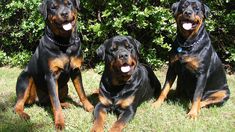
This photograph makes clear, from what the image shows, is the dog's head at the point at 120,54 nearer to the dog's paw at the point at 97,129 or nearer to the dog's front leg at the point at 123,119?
the dog's front leg at the point at 123,119

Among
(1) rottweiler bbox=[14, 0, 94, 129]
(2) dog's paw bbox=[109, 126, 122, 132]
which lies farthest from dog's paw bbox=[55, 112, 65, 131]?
(2) dog's paw bbox=[109, 126, 122, 132]

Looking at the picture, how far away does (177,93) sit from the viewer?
690cm

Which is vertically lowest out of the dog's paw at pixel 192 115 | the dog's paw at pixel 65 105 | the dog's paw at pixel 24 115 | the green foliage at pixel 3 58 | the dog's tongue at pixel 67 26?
the green foliage at pixel 3 58

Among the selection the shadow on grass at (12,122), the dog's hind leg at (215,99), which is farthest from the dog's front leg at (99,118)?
the dog's hind leg at (215,99)

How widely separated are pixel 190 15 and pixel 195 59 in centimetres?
64

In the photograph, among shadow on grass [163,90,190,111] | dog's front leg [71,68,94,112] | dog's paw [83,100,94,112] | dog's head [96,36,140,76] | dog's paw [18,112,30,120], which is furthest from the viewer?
shadow on grass [163,90,190,111]

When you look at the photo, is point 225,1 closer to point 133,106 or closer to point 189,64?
point 189,64

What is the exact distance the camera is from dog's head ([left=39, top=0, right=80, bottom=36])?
561 centimetres

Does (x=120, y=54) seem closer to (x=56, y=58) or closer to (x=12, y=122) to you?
(x=56, y=58)

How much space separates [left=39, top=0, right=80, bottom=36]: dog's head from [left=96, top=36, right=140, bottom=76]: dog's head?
559mm

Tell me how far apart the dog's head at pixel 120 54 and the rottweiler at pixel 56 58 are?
1.55ft

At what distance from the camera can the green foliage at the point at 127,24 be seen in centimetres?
830

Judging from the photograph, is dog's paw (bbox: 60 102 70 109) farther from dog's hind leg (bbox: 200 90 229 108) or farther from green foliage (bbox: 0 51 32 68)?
green foliage (bbox: 0 51 32 68)

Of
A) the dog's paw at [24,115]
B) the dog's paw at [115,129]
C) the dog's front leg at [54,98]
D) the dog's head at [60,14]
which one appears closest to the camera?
the dog's paw at [115,129]
